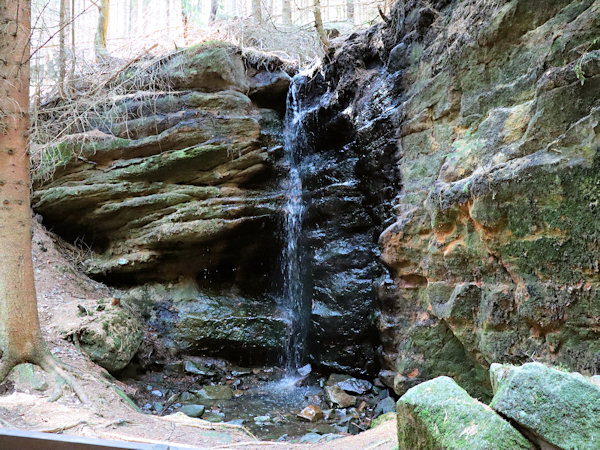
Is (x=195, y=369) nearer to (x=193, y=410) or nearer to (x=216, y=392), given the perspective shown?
(x=216, y=392)

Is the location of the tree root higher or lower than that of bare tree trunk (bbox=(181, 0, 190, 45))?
lower

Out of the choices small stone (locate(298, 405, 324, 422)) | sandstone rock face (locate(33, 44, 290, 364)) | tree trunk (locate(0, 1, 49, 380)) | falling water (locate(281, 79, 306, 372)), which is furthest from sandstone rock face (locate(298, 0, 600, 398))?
tree trunk (locate(0, 1, 49, 380))

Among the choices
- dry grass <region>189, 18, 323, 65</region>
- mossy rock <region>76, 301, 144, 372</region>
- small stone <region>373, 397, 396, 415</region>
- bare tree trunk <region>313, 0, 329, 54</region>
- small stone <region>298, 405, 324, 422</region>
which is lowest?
small stone <region>298, 405, 324, 422</region>

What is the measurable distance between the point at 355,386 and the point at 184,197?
5558mm

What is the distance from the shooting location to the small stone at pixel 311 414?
6.09 metres

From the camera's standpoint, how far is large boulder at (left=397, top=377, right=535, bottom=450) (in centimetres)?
192

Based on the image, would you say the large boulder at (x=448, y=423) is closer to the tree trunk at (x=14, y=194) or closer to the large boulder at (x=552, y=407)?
the large boulder at (x=552, y=407)

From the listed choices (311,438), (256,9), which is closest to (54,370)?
(311,438)

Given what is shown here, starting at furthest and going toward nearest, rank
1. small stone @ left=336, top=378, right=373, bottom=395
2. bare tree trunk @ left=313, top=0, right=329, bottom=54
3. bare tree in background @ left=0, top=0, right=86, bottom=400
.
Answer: bare tree trunk @ left=313, top=0, right=329, bottom=54, small stone @ left=336, top=378, right=373, bottom=395, bare tree in background @ left=0, top=0, right=86, bottom=400

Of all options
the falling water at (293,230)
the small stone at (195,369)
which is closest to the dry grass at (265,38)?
the falling water at (293,230)

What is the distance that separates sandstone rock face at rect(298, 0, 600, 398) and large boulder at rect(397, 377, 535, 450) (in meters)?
2.02

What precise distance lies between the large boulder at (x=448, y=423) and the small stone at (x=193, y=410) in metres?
4.62

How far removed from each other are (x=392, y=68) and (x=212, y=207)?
4869mm

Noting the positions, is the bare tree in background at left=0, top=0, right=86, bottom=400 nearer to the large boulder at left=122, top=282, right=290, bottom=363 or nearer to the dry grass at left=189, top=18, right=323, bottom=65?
the large boulder at left=122, top=282, right=290, bottom=363
